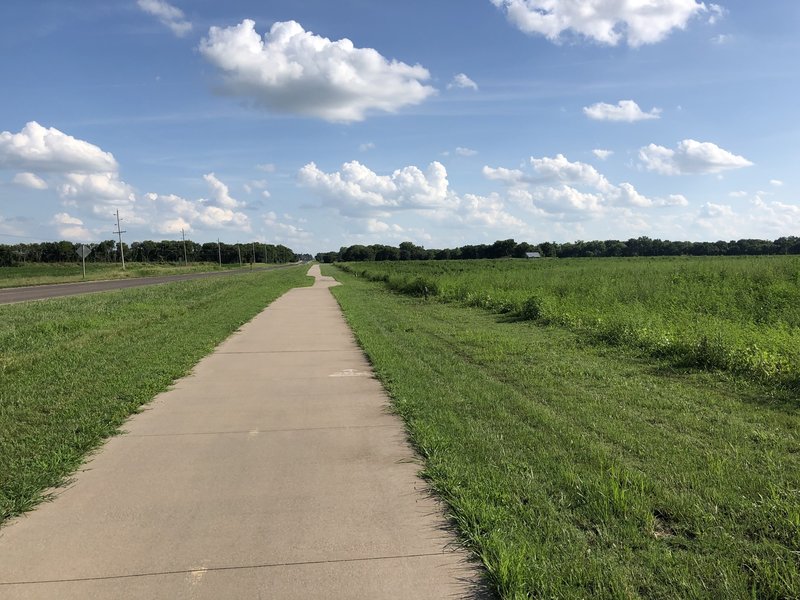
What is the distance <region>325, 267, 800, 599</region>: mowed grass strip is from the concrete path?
1.18 ft

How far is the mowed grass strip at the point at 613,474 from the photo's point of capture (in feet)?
9.36

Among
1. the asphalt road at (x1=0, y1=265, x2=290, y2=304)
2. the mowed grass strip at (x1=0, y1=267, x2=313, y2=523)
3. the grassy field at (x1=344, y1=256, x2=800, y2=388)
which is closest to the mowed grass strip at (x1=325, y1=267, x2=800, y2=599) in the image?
the grassy field at (x1=344, y1=256, x2=800, y2=388)

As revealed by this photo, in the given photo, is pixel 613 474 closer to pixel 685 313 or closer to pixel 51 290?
pixel 685 313

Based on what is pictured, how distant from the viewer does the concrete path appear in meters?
2.88

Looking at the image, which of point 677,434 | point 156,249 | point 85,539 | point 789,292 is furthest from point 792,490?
point 156,249

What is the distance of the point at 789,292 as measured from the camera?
593 inches

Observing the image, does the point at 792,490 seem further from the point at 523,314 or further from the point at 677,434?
the point at 523,314

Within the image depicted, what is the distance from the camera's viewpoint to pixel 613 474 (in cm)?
408

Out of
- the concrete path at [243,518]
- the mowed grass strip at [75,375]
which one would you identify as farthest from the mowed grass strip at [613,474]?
the mowed grass strip at [75,375]

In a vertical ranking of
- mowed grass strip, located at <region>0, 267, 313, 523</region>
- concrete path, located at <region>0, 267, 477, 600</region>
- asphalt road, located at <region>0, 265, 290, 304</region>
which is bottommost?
concrete path, located at <region>0, 267, 477, 600</region>

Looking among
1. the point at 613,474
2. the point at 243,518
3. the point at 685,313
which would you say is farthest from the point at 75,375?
the point at 685,313

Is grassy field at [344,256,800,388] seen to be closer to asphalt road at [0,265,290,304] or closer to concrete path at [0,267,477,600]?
concrete path at [0,267,477,600]

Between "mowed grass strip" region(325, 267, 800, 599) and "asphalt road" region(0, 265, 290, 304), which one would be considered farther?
"asphalt road" region(0, 265, 290, 304)

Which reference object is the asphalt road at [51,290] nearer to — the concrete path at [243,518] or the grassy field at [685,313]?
the grassy field at [685,313]
